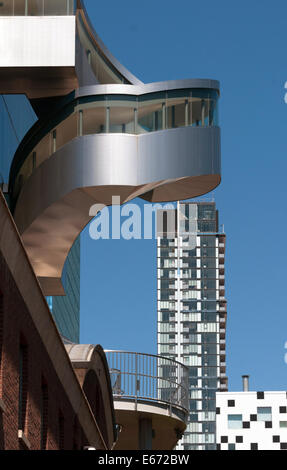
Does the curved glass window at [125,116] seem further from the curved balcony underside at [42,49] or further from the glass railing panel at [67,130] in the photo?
the curved balcony underside at [42,49]

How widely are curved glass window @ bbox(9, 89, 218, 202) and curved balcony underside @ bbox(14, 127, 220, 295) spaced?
0.31 metres

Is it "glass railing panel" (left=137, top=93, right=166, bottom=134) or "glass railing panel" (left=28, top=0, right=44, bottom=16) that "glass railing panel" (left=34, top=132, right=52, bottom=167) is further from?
"glass railing panel" (left=28, top=0, right=44, bottom=16)

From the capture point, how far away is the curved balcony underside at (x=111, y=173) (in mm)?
30047

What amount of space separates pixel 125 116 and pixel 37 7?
12.2 ft

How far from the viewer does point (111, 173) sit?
30.1 metres

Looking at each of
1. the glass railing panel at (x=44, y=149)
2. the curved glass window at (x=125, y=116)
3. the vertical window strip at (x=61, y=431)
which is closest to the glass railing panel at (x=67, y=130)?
the curved glass window at (x=125, y=116)

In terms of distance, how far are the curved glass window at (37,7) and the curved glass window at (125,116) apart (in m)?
2.47

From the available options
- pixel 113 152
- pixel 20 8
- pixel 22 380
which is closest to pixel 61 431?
pixel 22 380

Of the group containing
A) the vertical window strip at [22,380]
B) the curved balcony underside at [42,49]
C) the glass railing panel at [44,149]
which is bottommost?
the vertical window strip at [22,380]

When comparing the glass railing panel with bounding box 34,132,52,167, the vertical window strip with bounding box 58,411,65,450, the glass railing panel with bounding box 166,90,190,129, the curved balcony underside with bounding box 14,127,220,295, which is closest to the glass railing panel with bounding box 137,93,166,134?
the glass railing panel with bounding box 166,90,190,129

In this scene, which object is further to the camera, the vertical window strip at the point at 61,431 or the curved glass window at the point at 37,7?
the curved glass window at the point at 37,7

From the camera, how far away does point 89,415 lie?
90.8 feet
